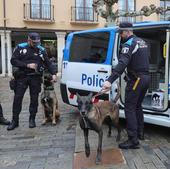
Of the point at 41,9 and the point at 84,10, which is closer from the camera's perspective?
the point at 41,9

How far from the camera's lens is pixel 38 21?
79.2 feet

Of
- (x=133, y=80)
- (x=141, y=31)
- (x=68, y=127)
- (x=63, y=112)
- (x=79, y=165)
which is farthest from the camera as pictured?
(x=63, y=112)

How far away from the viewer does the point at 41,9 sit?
79.6 ft

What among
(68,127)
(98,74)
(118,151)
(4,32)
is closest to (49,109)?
(68,127)

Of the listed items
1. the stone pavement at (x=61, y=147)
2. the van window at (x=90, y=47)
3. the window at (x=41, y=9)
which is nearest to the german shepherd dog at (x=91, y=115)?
the stone pavement at (x=61, y=147)

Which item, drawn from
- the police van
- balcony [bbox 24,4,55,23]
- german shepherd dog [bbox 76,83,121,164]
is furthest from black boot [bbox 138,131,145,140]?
balcony [bbox 24,4,55,23]

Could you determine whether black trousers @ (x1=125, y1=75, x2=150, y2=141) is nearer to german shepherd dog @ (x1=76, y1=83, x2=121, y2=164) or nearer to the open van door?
german shepherd dog @ (x1=76, y1=83, x2=121, y2=164)

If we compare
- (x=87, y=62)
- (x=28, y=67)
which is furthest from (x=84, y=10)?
(x=28, y=67)

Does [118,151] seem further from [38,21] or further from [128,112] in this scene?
[38,21]

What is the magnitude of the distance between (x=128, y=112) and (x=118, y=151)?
579mm

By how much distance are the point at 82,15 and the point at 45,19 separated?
2551 millimetres

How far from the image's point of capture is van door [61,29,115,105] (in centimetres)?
650

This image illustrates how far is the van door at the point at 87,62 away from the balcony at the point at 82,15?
17431 millimetres

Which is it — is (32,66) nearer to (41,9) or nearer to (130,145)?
(130,145)
